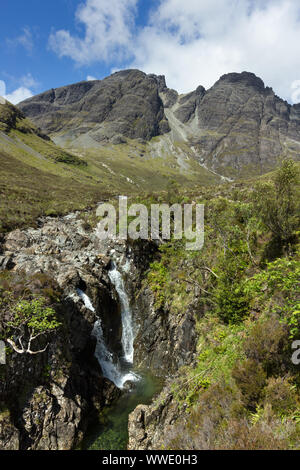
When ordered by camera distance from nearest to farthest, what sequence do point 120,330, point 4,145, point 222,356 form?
1. point 222,356
2. point 120,330
3. point 4,145

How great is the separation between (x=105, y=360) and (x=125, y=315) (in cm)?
606

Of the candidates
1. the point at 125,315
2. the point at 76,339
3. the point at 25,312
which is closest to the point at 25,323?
the point at 25,312

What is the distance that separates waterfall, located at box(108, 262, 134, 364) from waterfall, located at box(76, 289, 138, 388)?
2.22 m

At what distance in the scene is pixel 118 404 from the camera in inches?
776

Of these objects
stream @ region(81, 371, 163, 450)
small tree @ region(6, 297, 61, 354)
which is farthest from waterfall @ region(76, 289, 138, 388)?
small tree @ region(6, 297, 61, 354)

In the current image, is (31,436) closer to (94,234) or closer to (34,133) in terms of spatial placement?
(94,234)

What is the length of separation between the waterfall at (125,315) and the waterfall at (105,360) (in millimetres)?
2224

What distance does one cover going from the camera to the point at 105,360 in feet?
76.3

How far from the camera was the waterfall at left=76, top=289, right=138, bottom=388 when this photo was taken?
2258 cm

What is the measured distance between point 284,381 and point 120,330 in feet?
71.4

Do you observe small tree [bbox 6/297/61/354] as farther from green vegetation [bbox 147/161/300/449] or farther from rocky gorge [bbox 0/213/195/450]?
green vegetation [bbox 147/161/300/449]

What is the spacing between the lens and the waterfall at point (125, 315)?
86.7 feet
